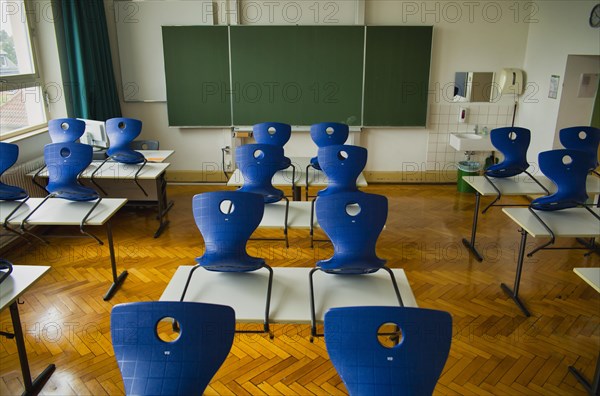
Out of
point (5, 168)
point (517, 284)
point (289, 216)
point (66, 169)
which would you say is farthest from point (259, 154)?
point (517, 284)

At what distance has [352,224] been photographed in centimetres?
305

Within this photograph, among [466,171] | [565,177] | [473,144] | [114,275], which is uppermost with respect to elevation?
[565,177]

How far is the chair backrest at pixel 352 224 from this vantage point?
3043 millimetres

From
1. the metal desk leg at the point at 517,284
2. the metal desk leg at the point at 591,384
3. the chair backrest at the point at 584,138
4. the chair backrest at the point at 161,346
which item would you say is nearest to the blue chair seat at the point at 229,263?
the chair backrest at the point at 161,346

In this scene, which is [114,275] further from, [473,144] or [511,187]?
[473,144]

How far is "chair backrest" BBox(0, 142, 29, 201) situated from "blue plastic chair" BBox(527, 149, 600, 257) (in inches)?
179

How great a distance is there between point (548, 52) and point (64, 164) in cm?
624

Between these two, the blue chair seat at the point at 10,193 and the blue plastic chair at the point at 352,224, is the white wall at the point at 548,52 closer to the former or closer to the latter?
the blue plastic chair at the point at 352,224

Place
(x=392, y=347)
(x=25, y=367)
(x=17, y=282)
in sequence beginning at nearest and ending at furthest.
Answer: (x=392, y=347) < (x=17, y=282) < (x=25, y=367)

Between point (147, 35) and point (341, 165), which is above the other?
point (147, 35)

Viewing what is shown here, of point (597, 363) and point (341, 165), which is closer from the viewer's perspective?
point (597, 363)

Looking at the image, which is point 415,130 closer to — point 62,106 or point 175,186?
point 175,186

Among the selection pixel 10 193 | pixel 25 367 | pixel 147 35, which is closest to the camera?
pixel 25 367

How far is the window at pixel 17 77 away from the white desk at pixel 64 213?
1668 mm
